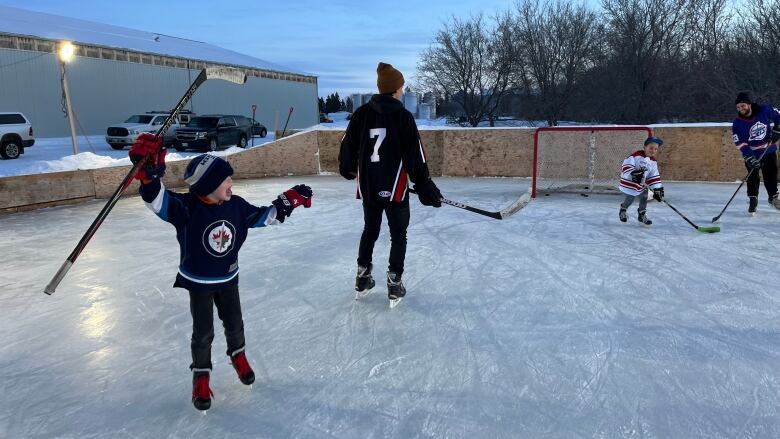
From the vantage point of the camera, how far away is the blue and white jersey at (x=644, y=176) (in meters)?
5.95

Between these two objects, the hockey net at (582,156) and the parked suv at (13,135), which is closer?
the hockey net at (582,156)

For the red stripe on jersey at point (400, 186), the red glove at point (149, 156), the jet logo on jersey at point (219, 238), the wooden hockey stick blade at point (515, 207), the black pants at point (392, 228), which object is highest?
the red glove at point (149, 156)

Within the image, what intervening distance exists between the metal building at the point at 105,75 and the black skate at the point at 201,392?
18.5 metres

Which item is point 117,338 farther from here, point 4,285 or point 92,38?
point 92,38

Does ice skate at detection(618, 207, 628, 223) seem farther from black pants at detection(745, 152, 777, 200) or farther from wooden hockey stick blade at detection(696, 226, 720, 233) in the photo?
black pants at detection(745, 152, 777, 200)

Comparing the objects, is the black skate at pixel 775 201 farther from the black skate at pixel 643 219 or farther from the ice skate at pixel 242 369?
the ice skate at pixel 242 369

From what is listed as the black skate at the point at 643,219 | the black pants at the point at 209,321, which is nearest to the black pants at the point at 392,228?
the black pants at the point at 209,321

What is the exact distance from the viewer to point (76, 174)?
8234 millimetres

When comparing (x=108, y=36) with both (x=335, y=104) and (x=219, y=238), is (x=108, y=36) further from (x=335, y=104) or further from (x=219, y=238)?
(x=335, y=104)

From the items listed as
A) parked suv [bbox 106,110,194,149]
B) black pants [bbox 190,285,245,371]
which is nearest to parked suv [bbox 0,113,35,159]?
parked suv [bbox 106,110,194,149]

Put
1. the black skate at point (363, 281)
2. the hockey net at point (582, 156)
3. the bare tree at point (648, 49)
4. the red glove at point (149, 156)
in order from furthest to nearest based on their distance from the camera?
the bare tree at point (648, 49) → the hockey net at point (582, 156) → the black skate at point (363, 281) → the red glove at point (149, 156)

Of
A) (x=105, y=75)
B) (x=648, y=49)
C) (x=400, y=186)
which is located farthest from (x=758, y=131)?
(x=105, y=75)

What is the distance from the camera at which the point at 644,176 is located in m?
6.00

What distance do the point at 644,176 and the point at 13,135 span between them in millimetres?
17163
